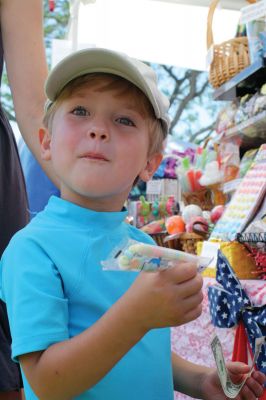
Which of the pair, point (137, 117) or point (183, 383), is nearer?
point (137, 117)

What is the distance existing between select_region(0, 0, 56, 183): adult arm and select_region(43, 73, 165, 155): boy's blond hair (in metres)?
0.26

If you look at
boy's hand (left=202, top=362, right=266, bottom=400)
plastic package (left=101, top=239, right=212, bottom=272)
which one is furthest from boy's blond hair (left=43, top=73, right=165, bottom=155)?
boy's hand (left=202, top=362, right=266, bottom=400)

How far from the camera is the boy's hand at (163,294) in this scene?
0.70 m

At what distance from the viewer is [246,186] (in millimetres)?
2053

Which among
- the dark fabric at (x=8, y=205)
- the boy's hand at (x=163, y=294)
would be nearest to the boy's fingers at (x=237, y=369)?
the boy's hand at (x=163, y=294)

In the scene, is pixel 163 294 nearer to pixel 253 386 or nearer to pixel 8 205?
pixel 253 386

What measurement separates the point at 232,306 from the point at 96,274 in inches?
30.4

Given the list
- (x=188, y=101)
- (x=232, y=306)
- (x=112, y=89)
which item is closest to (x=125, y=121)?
(x=112, y=89)

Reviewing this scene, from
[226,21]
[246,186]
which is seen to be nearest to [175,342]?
[246,186]

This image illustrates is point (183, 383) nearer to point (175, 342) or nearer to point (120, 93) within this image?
point (120, 93)

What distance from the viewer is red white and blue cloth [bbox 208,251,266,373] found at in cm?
143

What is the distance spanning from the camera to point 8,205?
3.97 ft

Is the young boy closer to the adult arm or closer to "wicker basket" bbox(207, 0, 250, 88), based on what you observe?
the adult arm

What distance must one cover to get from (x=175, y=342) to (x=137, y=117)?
52.2 inches
